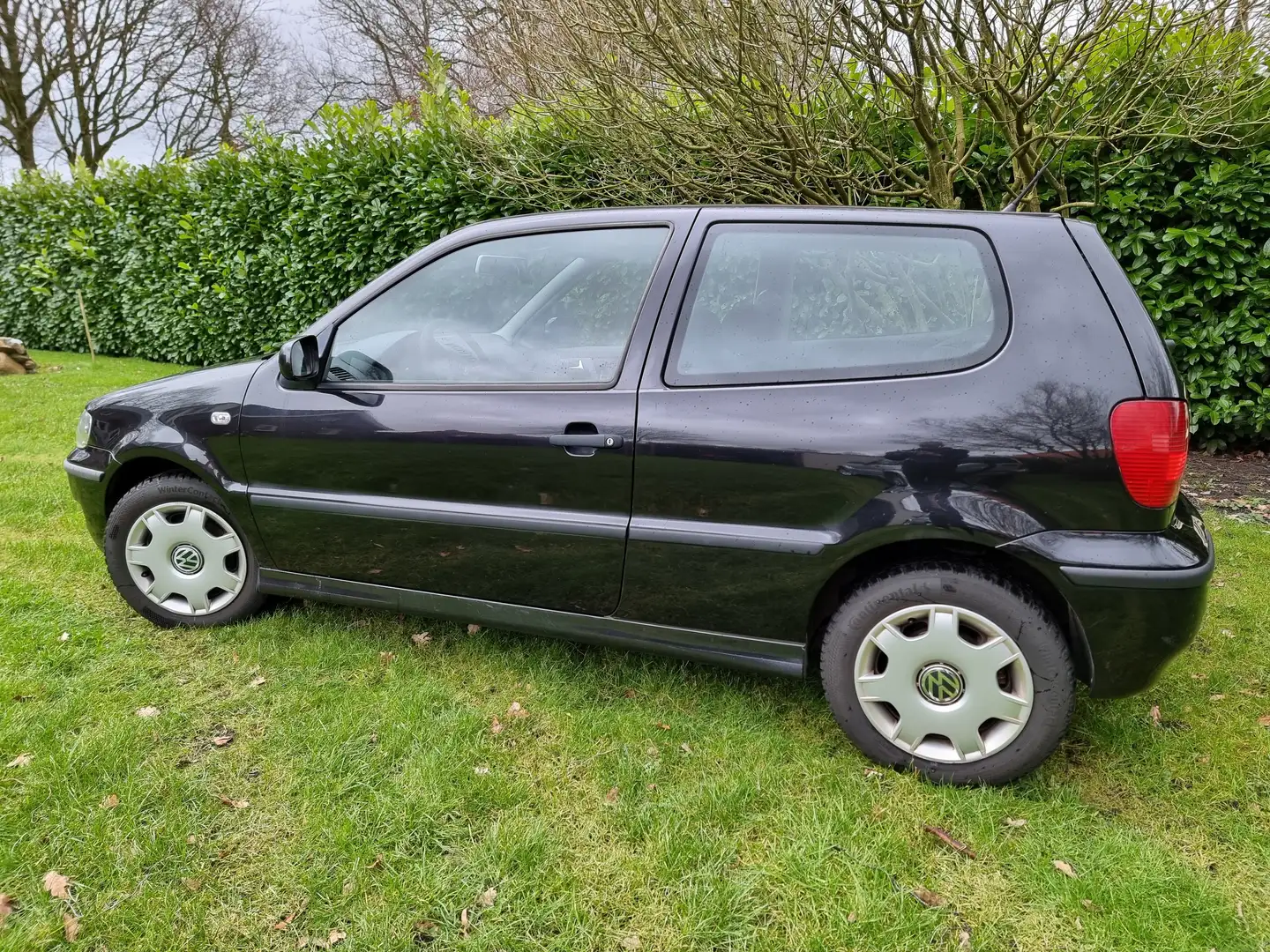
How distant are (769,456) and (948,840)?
1134mm

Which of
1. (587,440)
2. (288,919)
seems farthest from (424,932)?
(587,440)

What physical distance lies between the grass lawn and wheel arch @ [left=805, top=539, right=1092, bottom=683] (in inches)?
17.8

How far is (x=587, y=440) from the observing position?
230 cm

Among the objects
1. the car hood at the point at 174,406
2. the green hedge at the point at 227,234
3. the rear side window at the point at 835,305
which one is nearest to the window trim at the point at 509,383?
the rear side window at the point at 835,305

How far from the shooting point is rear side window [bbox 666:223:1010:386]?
210 cm

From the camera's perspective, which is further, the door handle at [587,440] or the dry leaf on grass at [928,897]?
the door handle at [587,440]

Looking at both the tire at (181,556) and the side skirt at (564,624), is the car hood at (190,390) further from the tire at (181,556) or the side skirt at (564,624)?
the side skirt at (564,624)

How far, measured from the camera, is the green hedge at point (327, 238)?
191 inches

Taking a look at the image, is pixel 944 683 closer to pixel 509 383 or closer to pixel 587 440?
pixel 587 440

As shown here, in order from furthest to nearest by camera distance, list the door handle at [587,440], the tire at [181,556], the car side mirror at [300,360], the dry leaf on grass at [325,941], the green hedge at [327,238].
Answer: the green hedge at [327,238]
the tire at [181,556]
the car side mirror at [300,360]
the door handle at [587,440]
the dry leaf on grass at [325,941]

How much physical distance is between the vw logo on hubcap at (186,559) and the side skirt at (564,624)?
0.98 feet

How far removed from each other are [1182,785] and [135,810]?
301 centimetres

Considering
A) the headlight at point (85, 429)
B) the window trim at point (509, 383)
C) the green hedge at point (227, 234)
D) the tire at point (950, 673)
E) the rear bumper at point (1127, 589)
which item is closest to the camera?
the rear bumper at point (1127, 589)

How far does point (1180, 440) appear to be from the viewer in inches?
75.3
